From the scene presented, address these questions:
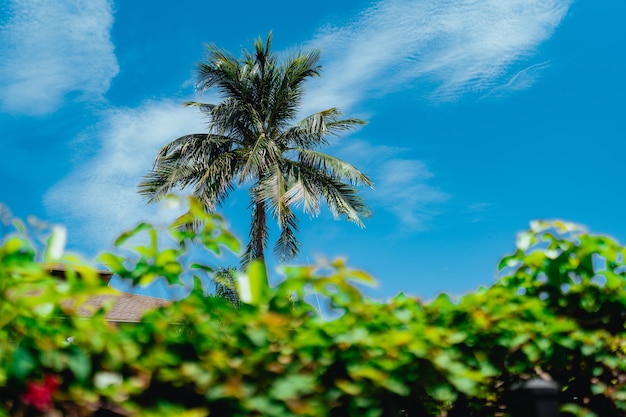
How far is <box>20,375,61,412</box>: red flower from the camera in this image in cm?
118

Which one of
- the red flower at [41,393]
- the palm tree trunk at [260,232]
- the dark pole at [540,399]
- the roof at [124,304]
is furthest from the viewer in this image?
the palm tree trunk at [260,232]

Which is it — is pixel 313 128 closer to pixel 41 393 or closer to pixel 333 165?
pixel 333 165

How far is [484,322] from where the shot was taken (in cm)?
166

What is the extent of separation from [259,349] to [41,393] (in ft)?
1.58

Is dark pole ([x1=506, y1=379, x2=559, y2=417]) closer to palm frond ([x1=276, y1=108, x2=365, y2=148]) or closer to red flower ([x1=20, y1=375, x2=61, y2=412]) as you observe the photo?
red flower ([x1=20, y1=375, x2=61, y2=412])

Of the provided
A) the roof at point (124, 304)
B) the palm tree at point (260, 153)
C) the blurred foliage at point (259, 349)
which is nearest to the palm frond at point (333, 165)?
the palm tree at point (260, 153)

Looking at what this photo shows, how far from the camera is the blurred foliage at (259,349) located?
48.8 inches

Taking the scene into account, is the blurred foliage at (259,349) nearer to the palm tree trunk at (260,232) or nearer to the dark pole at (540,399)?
the dark pole at (540,399)

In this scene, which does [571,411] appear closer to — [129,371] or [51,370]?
[129,371]

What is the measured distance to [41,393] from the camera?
1.18 meters

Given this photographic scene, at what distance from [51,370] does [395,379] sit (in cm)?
83

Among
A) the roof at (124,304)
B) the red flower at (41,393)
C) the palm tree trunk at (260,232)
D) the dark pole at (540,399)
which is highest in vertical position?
the palm tree trunk at (260,232)

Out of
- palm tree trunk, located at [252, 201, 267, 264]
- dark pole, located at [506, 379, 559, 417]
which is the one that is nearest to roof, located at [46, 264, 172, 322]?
palm tree trunk, located at [252, 201, 267, 264]

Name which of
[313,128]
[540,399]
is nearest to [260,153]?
[313,128]
